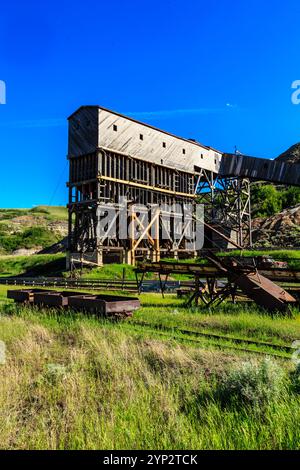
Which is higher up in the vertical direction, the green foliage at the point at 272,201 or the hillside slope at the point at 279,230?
the green foliage at the point at 272,201

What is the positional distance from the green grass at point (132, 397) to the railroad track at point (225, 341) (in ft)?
1.37

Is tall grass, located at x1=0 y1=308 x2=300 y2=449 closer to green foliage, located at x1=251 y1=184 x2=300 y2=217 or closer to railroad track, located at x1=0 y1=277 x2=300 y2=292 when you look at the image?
railroad track, located at x1=0 y1=277 x2=300 y2=292

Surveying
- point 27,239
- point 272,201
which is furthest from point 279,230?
point 27,239

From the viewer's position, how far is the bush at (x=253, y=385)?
5227mm

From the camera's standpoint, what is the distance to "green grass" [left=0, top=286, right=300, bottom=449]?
4.35 metres

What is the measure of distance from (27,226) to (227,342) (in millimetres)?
82411

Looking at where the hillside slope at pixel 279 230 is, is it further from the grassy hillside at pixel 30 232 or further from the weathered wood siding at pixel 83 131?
the grassy hillside at pixel 30 232

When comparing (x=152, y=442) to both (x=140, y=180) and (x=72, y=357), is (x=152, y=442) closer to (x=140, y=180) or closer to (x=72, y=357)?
(x=72, y=357)

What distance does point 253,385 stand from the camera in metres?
5.45

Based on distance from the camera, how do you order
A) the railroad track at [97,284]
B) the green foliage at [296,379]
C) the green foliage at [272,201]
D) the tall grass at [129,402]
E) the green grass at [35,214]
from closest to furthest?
the tall grass at [129,402] → the green foliage at [296,379] → the railroad track at [97,284] → the green foliage at [272,201] → the green grass at [35,214]

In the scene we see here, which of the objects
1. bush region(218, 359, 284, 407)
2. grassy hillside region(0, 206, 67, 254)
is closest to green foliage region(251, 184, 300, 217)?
grassy hillside region(0, 206, 67, 254)

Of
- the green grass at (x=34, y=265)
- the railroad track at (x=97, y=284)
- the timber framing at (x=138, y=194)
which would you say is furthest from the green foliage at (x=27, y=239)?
the railroad track at (x=97, y=284)

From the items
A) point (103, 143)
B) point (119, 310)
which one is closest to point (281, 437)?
point (119, 310)

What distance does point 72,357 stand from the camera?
749 cm
